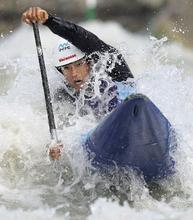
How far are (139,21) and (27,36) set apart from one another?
7.02 ft

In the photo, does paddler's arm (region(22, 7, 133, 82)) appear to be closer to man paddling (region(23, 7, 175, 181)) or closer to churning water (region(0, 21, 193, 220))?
man paddling (region(23, 7, 175, 181))

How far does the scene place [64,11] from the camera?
10.6 meters

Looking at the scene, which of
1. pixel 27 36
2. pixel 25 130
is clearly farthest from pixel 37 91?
pixel 27 36

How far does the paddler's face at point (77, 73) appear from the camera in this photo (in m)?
3.64

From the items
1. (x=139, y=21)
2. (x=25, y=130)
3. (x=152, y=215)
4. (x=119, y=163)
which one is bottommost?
(x=152, y=215)

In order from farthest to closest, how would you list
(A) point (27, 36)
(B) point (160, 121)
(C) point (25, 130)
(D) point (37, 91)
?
(A) point (27, 36) → (D) point (37, 91) → (C) point (25, 130) → (B) point (160, 121)

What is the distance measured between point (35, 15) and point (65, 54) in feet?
1.42

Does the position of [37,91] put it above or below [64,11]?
below

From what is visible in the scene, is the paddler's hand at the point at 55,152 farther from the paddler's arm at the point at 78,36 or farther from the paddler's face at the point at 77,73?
the paddler's arm at the point at 78,36

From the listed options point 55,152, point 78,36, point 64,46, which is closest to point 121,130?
point 55,152

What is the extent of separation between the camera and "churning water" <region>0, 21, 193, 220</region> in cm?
288

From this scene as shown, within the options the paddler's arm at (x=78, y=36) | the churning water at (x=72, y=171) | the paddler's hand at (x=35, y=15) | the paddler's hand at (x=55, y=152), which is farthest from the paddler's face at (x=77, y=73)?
the paddler's hand at (x=55, y=152)

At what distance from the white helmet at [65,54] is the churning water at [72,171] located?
19cm

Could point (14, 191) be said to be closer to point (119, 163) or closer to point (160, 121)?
point (119, 163)
